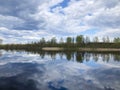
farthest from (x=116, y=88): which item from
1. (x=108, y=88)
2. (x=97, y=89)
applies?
(x=97, y=89)

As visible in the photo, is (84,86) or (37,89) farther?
(84,86)

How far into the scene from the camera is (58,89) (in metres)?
22.4

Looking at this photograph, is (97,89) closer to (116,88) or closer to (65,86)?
(116,88)

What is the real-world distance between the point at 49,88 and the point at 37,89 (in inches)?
57.8

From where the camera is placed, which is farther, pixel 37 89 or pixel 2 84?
pixel 2 84

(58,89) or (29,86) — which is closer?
(58,89)

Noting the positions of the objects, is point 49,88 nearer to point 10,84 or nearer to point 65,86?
point 65,86

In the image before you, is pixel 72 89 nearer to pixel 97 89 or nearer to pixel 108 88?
pixel 97 89

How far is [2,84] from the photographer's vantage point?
80.2 ft

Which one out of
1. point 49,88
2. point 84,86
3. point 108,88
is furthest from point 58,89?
point 108,88

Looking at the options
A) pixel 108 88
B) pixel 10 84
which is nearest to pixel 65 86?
pixel 108 88

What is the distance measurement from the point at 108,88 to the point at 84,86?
113 inches

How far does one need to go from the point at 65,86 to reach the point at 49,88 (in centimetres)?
215

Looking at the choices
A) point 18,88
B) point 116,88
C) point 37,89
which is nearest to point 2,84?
point 18,88
